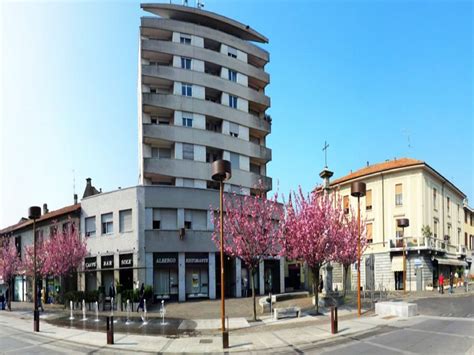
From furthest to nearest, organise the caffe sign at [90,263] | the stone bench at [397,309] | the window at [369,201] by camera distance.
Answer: the window at [369,201], the caffe sign at [90,263], the stone bench at [397,309]

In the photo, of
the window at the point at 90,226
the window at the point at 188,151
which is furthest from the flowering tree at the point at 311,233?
the window at the point at 90,226

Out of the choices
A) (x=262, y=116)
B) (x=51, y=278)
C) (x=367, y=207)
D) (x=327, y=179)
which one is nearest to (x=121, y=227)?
(x=51, y=278)

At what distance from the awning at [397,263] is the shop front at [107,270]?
96.9ft

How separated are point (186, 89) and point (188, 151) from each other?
6.11 m

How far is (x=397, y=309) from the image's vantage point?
67.4 ft

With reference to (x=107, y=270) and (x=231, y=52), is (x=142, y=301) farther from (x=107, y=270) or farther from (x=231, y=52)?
(x=231, y=52)

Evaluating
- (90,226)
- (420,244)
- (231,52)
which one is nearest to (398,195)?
(420,244)

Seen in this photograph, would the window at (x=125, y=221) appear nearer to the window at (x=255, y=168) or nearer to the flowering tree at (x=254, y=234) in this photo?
the flowering tree at (x=254, y=234)

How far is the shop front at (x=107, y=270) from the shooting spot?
3347cm

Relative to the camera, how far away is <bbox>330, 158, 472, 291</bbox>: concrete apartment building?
43.3 m

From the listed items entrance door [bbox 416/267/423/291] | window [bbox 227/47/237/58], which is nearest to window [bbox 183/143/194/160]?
window [bbox 227/47/237/58]

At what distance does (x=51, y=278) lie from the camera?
41.2m

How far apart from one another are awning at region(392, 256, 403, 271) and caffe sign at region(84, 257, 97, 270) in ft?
101

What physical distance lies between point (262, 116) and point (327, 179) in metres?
20.0
